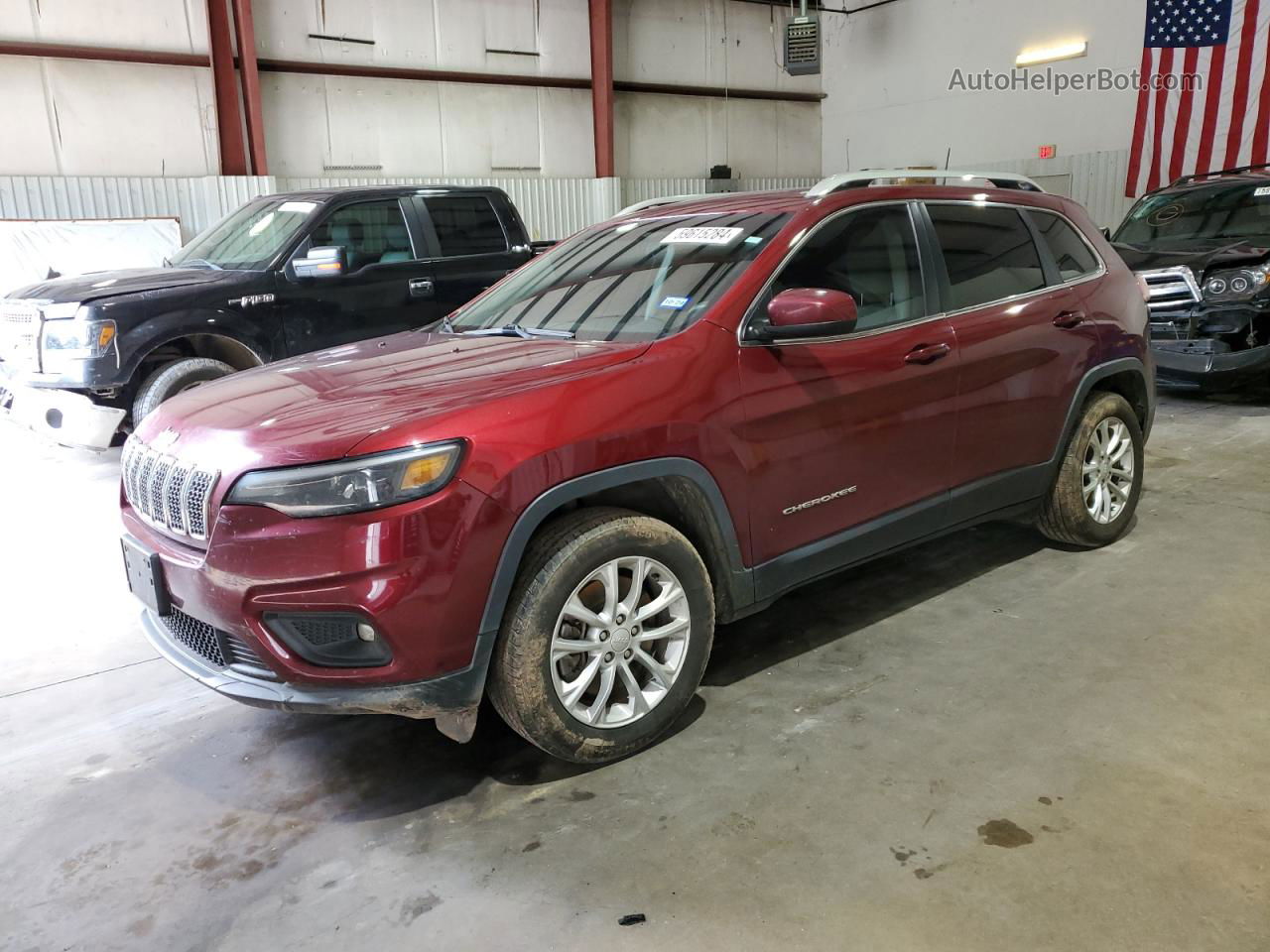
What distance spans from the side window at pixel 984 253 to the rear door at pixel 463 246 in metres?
3.82

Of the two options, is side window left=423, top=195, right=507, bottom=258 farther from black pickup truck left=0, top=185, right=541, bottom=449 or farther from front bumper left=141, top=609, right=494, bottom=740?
front bumper left=141, top=609, right=494, bottom=740

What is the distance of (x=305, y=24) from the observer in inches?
500

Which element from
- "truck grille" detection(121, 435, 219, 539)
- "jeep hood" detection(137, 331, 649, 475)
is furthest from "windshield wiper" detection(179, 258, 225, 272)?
"truck grille" detection(121, 435, 219, 539)

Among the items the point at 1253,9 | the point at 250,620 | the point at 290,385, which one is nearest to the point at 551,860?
the point at 250,620

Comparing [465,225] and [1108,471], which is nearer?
[1108,471]

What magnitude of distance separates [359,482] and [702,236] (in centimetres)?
159

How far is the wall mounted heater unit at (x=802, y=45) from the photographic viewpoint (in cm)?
1498

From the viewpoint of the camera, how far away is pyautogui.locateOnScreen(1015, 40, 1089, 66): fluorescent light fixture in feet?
45.3

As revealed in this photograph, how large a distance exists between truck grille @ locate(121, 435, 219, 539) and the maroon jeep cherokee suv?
11mm

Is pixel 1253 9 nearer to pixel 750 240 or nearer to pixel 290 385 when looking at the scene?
pixel 750 240

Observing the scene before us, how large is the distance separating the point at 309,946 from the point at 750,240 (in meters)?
2.33

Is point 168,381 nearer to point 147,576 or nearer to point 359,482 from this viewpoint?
point 147,576

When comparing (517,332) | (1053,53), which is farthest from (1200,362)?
(1053,53)

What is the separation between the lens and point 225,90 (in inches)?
475
